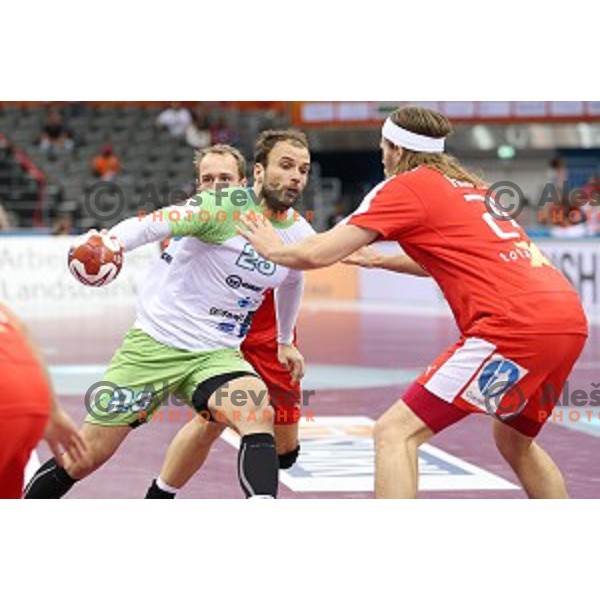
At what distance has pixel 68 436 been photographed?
532 centimetres

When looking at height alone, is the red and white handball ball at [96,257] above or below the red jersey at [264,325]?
above

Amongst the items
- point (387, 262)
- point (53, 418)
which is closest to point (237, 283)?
point (387, 262)

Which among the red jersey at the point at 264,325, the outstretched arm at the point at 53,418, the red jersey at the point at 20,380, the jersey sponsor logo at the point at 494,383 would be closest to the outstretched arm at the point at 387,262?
the red jersey at the point at 264,325

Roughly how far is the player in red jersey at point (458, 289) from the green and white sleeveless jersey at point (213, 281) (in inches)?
18.9

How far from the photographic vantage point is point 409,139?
22.8ft

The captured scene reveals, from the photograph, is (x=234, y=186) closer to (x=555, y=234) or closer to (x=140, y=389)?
(x=140, y=389)

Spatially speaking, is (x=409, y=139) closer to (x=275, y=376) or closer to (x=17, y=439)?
(x=275, y=376)

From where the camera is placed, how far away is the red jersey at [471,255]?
6664mm

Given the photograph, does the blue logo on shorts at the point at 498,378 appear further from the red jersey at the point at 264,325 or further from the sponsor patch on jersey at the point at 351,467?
the sponsor patch on jersey at the point at 351,467

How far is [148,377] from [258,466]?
78cm

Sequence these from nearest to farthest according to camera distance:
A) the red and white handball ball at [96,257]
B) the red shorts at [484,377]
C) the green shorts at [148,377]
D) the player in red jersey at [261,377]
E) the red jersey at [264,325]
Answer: the red shorts at [484,377] → the red and white handball ball at [96,257] → the green shorts at [148,377] → the player in red jersey at [261,377] → the red jersey at [264,325]
